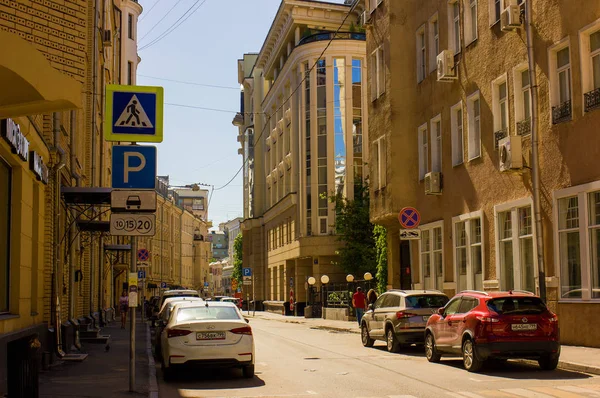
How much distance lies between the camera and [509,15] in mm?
22812

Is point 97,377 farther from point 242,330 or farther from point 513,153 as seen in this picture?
point 513,153

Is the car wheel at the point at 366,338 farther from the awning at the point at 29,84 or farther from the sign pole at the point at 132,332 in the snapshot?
the awning at the point at 29,84

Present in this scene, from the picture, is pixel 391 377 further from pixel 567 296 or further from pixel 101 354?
pixel 101 354

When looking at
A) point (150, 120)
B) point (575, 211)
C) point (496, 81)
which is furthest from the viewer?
point (496, 81)

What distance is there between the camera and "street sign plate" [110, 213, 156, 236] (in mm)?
12648

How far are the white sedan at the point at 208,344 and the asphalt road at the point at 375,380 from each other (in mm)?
398

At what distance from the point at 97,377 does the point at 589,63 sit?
13.3 m

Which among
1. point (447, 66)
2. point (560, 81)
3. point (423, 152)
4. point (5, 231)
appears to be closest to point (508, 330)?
point (560, 81)

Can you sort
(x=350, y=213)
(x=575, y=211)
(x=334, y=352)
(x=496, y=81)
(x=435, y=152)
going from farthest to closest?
(x=350, y=213) < (x=435, y=152) < (x=496, y=81) < (x=334, y=352) < (x=575, y=211)

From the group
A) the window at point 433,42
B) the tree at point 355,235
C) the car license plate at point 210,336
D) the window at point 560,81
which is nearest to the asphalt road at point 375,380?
the car license plate at point 210,336

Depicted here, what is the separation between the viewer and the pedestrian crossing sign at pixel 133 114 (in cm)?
1269

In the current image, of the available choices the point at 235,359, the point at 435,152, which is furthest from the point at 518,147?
the point at 235,359

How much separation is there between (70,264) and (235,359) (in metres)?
9.62

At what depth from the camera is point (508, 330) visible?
1569 cm
